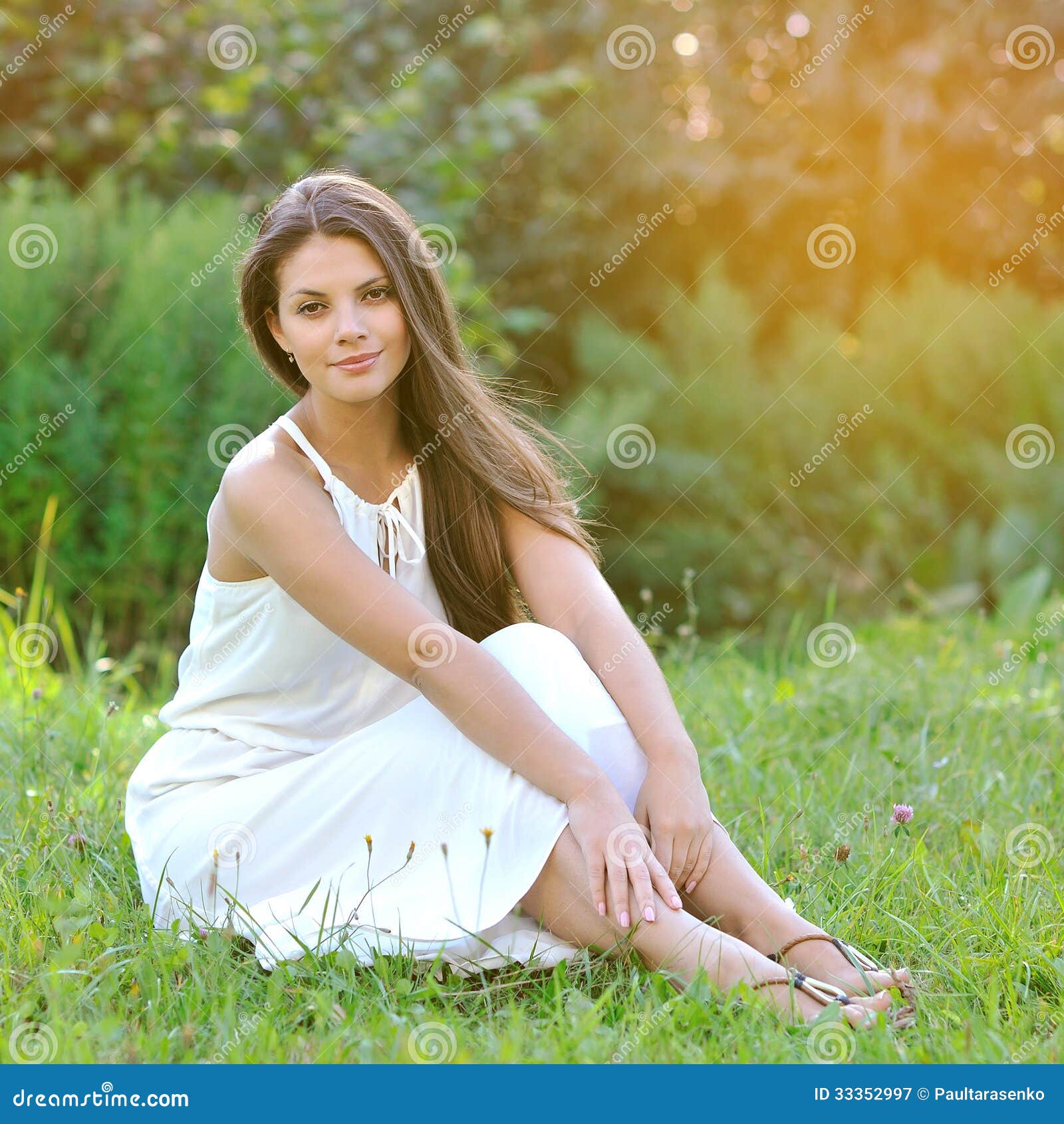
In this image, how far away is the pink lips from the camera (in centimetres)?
248

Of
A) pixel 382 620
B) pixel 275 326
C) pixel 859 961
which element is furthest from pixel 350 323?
pixel 859 961

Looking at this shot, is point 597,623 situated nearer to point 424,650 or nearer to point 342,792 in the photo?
point 424,650

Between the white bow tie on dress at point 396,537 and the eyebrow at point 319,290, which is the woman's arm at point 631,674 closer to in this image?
the white bow tie on dress at point 396,537

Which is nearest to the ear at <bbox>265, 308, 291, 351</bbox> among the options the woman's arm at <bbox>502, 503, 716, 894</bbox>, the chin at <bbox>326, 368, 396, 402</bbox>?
the chin at <bbox>326, 368, 396, 402</bbox>

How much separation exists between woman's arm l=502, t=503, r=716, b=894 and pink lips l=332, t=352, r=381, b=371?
45 cm

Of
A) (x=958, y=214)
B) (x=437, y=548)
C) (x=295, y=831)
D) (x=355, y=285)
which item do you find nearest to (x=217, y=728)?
(x=295, y=831)

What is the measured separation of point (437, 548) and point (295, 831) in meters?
0.68

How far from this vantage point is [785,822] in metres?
2.80

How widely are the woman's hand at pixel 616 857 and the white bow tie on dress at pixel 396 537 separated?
717 millimetres

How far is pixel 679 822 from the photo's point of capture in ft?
7.27

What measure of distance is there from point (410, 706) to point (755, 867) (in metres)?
0.83

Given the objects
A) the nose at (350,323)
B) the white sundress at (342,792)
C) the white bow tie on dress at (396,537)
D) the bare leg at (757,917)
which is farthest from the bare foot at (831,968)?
the nose at (350,323)
